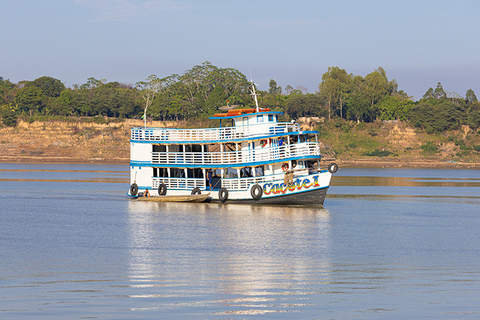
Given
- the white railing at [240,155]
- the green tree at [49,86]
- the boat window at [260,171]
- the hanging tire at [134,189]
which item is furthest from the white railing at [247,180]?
the green tree at [49,86]

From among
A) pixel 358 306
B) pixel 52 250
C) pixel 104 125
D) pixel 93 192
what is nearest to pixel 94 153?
pixel 104 125

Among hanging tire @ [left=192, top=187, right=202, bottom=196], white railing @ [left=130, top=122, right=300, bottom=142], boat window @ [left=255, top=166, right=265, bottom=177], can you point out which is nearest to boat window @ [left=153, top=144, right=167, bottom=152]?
white railing @ [left=130, top=122, right=300, bottom=142]

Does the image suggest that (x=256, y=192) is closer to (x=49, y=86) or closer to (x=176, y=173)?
(x=176, y=173)

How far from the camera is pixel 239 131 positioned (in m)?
49.4

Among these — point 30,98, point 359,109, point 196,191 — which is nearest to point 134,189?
point 196,191

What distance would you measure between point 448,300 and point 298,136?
96.9 ft

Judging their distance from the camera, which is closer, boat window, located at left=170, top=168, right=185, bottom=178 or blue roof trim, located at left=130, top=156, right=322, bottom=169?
blue roof trim, located at left=130, top=156, right=322, bottom=169

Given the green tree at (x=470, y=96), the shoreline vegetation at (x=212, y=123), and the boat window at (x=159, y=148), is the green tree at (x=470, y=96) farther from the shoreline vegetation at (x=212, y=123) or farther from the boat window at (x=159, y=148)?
the boat window at (x=159, y=148)

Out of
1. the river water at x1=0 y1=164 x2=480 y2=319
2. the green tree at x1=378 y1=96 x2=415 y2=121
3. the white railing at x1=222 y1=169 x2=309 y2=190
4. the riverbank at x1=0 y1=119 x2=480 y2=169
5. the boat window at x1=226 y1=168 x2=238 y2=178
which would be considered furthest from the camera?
the green tree at x1=378 y1=96 x2=415 y2=121

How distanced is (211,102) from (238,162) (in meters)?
106

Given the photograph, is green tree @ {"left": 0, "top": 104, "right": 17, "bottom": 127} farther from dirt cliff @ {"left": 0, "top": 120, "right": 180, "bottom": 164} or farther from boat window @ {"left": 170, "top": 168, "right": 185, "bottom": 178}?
boat window @ {"left": 170, "top": 168, "right": 185, "bottom": 178}

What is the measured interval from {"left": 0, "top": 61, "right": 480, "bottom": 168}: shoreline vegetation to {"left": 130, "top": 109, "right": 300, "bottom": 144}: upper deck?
3788 inches

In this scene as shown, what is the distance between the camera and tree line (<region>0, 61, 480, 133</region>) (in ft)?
515

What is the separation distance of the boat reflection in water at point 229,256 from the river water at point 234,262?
7 cm
